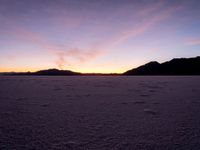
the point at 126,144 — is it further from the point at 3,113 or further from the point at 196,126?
the point at 3,113

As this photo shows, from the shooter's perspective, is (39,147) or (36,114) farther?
(36,114)

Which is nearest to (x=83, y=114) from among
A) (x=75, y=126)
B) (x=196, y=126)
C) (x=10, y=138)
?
(x=75, y=126)

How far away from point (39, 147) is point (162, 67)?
78.8m

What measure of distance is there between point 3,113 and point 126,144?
7.01 ft

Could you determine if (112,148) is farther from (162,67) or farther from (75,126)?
(162,67)

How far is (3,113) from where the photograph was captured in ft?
9.38

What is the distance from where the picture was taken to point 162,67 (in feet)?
248

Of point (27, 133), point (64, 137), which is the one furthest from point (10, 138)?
point (64, 137)

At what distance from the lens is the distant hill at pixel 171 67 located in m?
68.4

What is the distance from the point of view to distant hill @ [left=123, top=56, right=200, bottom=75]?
68.4 metres

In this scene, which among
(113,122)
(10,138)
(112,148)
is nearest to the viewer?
(112,148)

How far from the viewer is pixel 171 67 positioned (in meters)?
73.6

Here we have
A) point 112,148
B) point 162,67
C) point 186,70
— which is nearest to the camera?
point 112,148

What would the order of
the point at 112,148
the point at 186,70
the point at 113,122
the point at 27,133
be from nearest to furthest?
the point at 112,148, the point at 27,133, the point at 113,122, the point at 186,70
